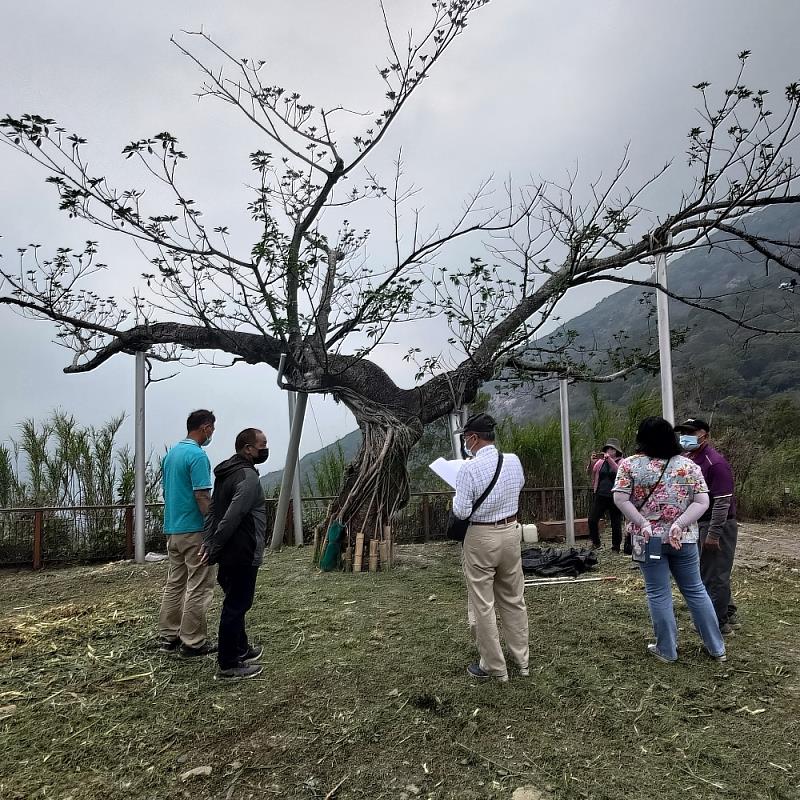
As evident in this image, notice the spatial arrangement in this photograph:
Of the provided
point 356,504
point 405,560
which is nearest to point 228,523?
point 356,504

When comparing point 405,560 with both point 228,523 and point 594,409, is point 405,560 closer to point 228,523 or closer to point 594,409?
point 228,523

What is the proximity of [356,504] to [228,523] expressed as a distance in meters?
4.49

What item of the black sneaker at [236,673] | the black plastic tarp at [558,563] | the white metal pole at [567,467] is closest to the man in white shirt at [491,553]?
the black sneaker at [236,673]

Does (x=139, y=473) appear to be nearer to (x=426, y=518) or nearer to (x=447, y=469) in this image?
(x=426, y=518)

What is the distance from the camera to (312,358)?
866cm

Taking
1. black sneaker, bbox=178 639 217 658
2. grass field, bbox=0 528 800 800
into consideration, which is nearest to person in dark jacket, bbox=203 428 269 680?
grass field, bbox=0 528 800 800

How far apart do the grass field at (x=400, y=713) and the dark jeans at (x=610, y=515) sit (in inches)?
120

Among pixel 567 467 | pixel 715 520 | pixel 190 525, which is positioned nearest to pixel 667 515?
pixel 715 520

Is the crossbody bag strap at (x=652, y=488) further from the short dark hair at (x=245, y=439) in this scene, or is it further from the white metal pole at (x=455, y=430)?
the white metal pole at (x=455, y=430)

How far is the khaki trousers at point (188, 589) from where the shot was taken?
4094 mm

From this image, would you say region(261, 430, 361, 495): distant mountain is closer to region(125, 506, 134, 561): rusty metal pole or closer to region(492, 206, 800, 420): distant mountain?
region(125, 506, 134, 561): rusty metal pole

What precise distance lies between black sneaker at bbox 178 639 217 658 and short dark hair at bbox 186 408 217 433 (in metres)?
1.54

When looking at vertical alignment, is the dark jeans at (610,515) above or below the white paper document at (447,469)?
below

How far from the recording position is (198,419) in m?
4.25
